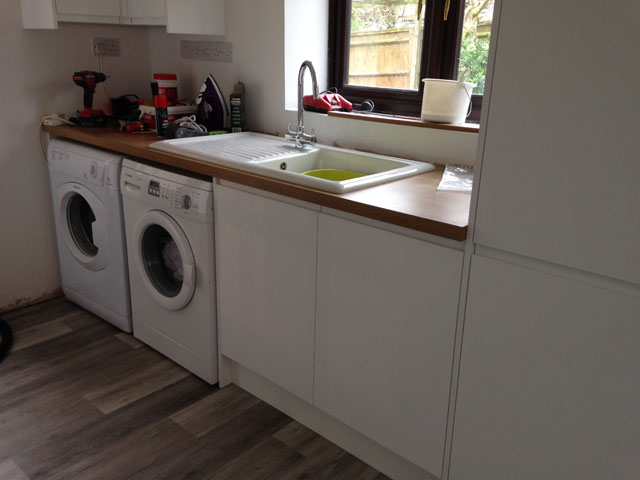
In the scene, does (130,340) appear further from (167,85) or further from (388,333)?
(388,333)

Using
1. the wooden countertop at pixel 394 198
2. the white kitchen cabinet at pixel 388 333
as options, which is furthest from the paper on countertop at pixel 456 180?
the white kitchen cabinet at pixel 388 333

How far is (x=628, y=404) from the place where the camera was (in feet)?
4.01

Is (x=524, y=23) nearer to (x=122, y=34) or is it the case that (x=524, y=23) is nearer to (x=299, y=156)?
(x=299, y=156)

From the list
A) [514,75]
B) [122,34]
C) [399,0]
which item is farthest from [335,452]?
[122,34]

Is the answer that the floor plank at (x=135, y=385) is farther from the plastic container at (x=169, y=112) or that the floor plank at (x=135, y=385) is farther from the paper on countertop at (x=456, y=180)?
the paper on countertop at (x=456, y=180)

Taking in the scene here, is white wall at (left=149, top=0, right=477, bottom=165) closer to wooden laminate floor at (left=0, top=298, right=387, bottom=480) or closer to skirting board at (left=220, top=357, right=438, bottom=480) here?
skirting board at (left=220, top=357, right=438, bottom=480)

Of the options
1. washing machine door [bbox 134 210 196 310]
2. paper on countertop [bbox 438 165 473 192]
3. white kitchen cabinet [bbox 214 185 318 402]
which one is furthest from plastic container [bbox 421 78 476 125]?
washing machine door [bbox 134 210 196 310]

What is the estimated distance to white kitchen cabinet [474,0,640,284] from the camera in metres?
1.11

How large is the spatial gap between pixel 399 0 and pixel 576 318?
1645mm

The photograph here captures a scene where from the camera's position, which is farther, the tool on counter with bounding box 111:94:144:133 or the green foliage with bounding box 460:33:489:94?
the tool on counter with bounding box 111:94:144:133

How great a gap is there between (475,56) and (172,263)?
1505 millimetres

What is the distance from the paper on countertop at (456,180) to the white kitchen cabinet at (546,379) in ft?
1.36

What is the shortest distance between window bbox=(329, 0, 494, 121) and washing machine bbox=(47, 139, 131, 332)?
113 centimetres

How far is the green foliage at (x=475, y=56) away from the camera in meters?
2.21
